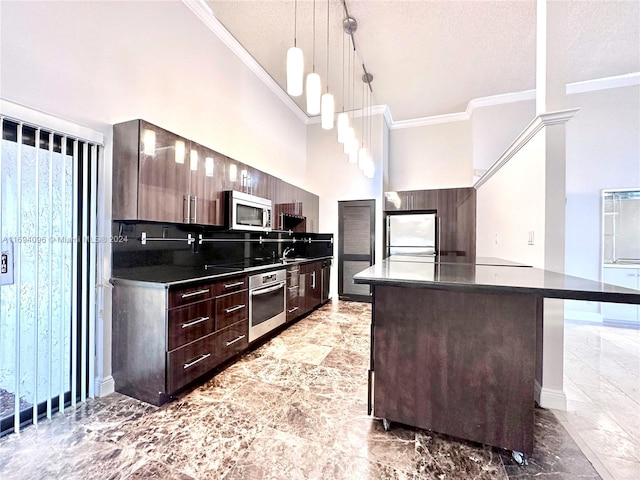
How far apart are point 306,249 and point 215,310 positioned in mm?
3166

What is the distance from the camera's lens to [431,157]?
5.37 metres

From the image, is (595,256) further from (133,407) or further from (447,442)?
(133,407)

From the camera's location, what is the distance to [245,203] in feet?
10.3

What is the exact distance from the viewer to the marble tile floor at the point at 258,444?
138 cm

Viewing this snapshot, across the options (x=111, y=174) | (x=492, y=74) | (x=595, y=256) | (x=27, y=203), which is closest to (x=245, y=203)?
(x=111, y=174)

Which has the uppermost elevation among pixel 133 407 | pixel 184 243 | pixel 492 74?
pixel 492 74

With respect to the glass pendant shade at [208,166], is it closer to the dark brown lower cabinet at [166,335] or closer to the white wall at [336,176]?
the dark brown lower cabinet at [166,335]

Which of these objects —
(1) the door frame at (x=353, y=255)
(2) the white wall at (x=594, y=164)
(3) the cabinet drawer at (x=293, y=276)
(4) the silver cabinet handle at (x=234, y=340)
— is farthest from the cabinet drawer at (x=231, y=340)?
(2) the white wall at (x=594, y=164)

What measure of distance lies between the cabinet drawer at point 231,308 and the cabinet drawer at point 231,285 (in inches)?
1.7

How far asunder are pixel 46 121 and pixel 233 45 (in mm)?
2449

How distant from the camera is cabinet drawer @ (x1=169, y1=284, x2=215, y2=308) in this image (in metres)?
1.95

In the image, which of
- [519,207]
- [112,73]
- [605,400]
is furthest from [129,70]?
[605,400]

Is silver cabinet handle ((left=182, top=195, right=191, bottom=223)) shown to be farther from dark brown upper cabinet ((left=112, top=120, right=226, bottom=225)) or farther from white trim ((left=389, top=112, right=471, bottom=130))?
white trim ((left=389, top=112, right=471, bottom=130))

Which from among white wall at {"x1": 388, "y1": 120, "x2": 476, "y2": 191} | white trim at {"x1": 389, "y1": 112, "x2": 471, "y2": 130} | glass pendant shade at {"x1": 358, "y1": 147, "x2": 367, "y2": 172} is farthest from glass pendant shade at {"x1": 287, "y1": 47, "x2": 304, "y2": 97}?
white trim at {"x1": 389, "y1": 112, "x2": 471, "y2": 130}
